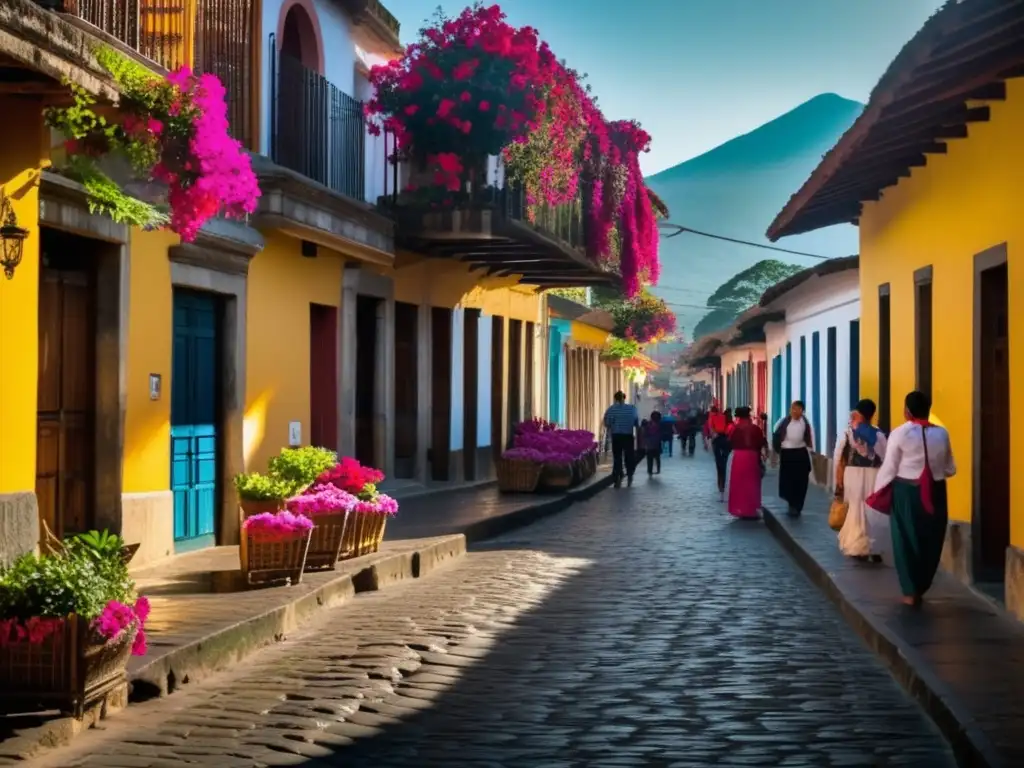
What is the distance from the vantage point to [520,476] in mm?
25406

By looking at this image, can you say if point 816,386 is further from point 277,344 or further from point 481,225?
point 277,344

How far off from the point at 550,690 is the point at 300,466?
6.42 m

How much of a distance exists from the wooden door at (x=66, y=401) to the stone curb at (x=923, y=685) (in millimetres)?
5720

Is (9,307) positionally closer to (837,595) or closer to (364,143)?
(837,595)

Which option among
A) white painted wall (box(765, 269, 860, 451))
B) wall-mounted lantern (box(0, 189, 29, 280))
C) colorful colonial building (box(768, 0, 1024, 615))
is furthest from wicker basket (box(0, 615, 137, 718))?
white painted wall (box(765, 269, 860, 451))

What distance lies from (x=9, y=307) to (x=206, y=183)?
136 cm

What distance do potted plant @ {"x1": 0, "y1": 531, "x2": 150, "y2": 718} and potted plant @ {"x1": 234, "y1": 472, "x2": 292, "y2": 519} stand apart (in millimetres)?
5742

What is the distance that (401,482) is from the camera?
24.4m

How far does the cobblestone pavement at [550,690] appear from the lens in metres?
7.22

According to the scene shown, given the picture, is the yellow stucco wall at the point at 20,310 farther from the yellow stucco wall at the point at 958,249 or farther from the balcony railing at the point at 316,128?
the balcony railing at the point at 316,128

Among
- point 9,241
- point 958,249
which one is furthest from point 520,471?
point 9,241

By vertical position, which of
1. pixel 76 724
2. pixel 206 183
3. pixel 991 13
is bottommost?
pixel 76 724

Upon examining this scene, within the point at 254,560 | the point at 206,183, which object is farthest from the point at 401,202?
the point at 206,183

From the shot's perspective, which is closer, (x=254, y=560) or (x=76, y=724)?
(x=76, y=724)
